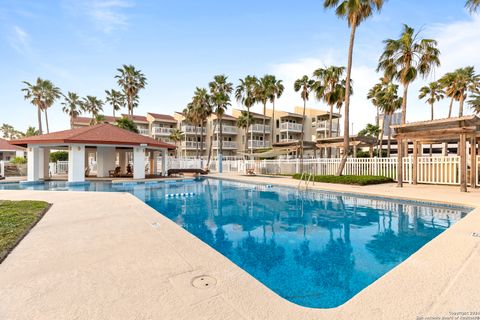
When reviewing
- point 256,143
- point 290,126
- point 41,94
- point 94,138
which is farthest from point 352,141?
point 41,94

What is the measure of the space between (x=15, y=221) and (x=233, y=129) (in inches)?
1616

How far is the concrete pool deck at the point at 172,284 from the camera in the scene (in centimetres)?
255

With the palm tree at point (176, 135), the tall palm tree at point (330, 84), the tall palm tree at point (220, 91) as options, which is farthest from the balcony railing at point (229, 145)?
the tall palm tree at point (330, 84)

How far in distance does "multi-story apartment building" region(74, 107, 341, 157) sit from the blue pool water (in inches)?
1326

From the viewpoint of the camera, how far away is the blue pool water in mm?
4082

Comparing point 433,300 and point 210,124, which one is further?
point 210,124

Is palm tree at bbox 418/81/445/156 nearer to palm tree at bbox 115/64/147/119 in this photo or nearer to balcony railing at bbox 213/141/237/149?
balcony railing at bbox 213/141/237/149

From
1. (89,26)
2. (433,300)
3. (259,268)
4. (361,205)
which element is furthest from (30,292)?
(89,26)

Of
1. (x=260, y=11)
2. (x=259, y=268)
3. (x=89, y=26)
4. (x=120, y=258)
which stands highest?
(x=260, y=11)

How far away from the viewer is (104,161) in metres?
23.2

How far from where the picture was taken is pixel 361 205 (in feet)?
33.9

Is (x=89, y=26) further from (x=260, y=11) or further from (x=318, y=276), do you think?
(x=318, y=276)

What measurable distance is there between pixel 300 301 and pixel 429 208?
28.6 feet

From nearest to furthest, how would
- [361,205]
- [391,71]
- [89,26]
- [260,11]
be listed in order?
[361,205] < [89,26] < [260,11] < [391,71]
